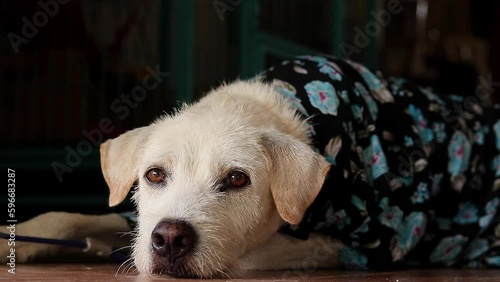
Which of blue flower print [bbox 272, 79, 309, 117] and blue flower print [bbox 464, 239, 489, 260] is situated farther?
blue flower print [bbox 464, 239, 489, 260]

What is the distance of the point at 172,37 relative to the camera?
13.7ft

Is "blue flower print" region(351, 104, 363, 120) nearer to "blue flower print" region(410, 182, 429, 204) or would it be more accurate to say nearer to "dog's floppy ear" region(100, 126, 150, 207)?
"blue flower print" region(410, 182, 429, 204)

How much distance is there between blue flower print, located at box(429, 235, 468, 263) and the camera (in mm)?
3291

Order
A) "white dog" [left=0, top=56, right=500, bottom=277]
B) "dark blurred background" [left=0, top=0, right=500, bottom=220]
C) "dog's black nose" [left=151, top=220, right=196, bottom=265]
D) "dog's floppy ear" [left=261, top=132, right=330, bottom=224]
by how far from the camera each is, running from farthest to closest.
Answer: "dark blurred background" [left=0, top=0, right=500, bottom=220] < "dog's floppy ear" [left=261, top=132, right=330, bottom=224] < "white dog" [left=0, top=56, right=500, bottom=277] < "dog's black nose" [left=151, top=220, right=196, bottom=265]

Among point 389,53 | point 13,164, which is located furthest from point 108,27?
point 389,53

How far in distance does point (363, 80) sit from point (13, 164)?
1.85 meters

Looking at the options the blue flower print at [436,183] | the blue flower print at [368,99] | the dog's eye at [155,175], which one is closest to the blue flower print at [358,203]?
the blue flower print at [368,99]

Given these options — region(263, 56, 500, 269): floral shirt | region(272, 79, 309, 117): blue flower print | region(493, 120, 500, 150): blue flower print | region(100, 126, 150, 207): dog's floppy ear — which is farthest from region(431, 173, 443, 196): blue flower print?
region(100, 126, 150, 207): dog's floppy ear

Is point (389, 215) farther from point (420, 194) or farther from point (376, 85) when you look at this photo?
point (376, 85)

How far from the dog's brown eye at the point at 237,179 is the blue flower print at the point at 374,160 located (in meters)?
Answer: 0.63

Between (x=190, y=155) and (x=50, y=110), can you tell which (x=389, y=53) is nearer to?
(x=50, y=110)

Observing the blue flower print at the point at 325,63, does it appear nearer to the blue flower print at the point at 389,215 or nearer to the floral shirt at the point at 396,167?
the floral shirt at the point at 396,167

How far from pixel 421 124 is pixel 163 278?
4.48 feet

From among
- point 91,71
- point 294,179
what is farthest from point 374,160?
point 91,71
